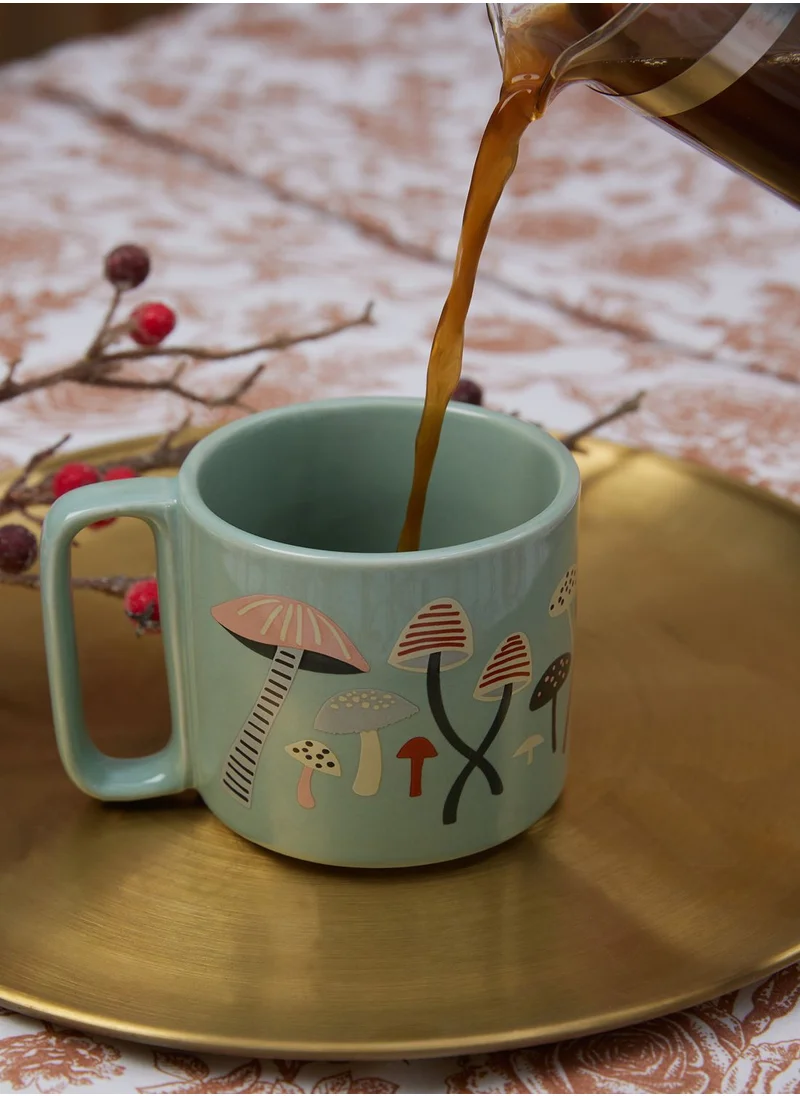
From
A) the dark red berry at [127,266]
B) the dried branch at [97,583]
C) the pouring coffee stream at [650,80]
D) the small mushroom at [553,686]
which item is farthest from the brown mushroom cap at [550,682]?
the dark red berry at [127,266]

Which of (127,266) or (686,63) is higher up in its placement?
(686,63)

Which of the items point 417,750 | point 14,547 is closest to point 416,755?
point 417,750

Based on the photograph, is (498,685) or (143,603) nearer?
(498,685)

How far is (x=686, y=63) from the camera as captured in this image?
0.59 meters

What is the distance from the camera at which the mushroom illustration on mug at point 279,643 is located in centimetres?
54

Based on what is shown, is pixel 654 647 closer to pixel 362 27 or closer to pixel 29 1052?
pixel 29 1052

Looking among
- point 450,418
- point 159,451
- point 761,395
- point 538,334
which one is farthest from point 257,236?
point 450,418

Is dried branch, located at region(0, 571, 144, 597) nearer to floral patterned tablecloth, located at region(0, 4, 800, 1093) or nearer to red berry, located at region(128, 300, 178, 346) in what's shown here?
red berry, located at region(128, 300, 178, 346)

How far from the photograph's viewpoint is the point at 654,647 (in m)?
0.75

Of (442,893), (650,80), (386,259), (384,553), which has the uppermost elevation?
(650,80)

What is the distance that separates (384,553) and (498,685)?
9 cm

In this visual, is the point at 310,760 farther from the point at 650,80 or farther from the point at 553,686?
the point at 650,80

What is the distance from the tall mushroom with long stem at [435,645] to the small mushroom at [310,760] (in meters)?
0.05

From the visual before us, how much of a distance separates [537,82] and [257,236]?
1096mm
